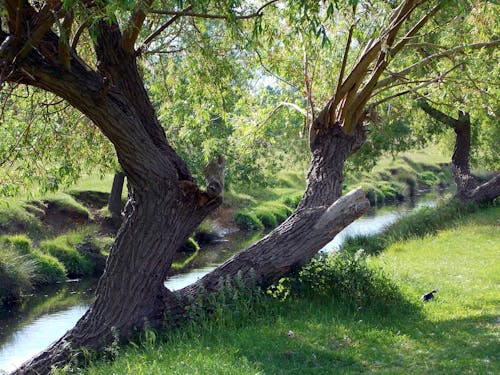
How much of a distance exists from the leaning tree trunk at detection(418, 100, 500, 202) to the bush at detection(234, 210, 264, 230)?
12.0 m

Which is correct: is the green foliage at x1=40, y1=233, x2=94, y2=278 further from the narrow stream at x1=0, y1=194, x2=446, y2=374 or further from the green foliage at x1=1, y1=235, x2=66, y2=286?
the narrow stream at x1=0, y1=194, x2=446, y2=374

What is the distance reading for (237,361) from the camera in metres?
7.12

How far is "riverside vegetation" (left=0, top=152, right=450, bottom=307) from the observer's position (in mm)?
20031

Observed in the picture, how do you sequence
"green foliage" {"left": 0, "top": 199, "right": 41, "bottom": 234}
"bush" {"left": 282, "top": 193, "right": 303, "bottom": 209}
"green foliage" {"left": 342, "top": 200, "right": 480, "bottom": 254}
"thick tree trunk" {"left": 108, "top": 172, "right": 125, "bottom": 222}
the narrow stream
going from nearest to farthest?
1. the narrow stream
2. "green foliage" {"left": 342, "top": 200, "right": 480, "bottom": 254}
3. "green foliage" {"left": 0, "top": 199, "right": 41, "bottom": 234}
4. "thick tree trunk" {"left": 108, "top": 172, "right": 125, "bottom": 222}
5. "bush" {"left": 282, "top": 193, "right": 303, "bottom": 209}

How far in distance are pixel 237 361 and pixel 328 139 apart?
5.87m

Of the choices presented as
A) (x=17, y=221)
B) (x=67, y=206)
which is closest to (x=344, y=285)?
(x=17, y=221)

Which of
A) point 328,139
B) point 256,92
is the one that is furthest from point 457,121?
point 328,139

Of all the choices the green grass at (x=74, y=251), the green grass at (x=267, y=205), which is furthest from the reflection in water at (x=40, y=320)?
the green grass at (x=267, y=205)

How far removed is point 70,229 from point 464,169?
15295 millimetres

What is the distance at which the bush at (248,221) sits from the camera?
3403 centimetres

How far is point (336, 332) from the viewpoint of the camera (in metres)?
8.49

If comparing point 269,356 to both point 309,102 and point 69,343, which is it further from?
point 309,102

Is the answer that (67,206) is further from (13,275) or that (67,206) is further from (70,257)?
(13,275)

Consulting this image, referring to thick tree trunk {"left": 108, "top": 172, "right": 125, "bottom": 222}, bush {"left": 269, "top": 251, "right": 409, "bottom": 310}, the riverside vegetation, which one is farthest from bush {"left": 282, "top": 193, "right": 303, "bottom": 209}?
bush {"left": 269, "top": 251, "right": 409, "bottom": 310}
